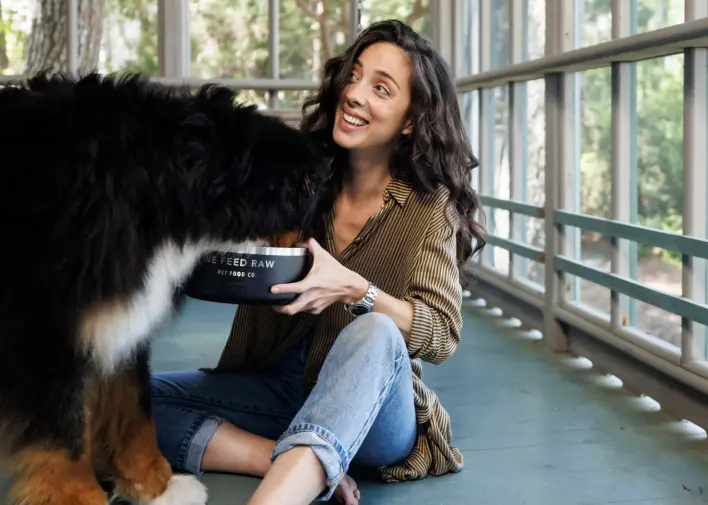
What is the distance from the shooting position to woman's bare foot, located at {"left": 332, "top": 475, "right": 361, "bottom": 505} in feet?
5.27

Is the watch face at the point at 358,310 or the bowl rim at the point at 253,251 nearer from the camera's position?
the bowl rim at the point at 253,251

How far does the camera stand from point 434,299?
1682 mm

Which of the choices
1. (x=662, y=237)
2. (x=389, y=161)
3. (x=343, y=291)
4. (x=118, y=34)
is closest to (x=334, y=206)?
(x=389, y=161)

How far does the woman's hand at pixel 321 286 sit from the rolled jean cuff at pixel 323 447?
8.8 inches

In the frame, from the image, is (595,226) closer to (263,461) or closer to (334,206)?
(334,206)

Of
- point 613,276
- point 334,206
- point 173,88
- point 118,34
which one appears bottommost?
point 613,276

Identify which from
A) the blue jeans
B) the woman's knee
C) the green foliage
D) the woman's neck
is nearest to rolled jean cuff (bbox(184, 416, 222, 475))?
the blue jeans

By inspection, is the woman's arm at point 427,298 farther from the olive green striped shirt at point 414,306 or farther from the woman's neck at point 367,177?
the woman's neck at point 367,177

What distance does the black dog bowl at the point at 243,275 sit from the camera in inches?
55.9

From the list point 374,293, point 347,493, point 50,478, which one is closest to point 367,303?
point 374,293

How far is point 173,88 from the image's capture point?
140cm

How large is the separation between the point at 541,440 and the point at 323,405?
2.68 feet

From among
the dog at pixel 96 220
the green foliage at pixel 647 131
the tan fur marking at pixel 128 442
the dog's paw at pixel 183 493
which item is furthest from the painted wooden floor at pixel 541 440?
the green foliage at pixel 647 131

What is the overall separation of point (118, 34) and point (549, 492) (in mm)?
3771
